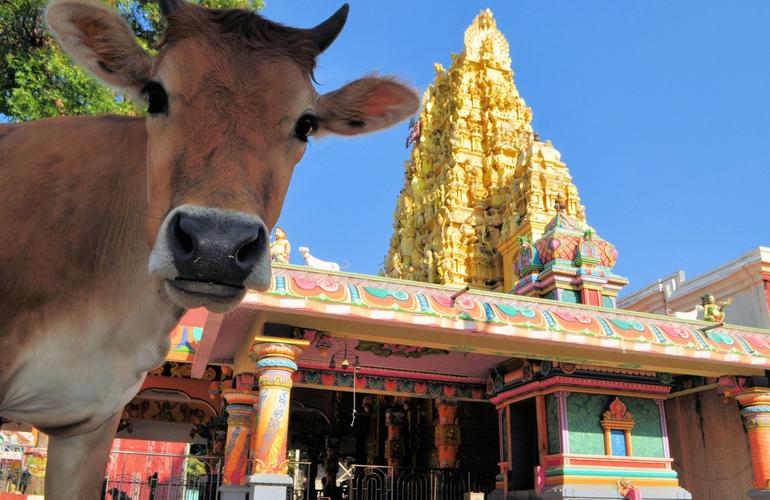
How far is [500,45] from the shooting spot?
92.9 feet

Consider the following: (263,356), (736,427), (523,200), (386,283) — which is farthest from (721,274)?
(263,356)

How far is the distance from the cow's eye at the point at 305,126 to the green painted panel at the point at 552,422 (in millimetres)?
10066

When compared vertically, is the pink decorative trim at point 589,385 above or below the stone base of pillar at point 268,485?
above

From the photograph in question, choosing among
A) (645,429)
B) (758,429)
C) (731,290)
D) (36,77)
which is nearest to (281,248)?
(36,77)

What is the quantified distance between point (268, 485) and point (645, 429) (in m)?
7.07

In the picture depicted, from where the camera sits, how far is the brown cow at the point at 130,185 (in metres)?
1.80

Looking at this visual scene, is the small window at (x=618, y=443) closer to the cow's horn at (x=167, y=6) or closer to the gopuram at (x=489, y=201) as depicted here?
the gopuram at (x=489, y=201)

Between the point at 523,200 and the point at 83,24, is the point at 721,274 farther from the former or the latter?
the point at 83,24

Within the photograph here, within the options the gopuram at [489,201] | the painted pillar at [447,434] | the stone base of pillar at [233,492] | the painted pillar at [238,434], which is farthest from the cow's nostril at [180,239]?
the gopuram at [489,201]

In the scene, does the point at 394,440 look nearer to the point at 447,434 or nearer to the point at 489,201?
the point at 447,434

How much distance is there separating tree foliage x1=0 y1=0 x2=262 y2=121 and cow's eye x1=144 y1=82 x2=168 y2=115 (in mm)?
6470

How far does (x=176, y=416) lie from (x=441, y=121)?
17417 millimetres

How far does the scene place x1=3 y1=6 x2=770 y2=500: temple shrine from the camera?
920 cm

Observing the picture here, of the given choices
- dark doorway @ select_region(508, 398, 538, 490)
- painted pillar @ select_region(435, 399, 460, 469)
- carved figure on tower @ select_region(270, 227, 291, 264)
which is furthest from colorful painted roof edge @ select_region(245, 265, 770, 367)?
painted pillar @ select_region(435, 399, 460, 469)
